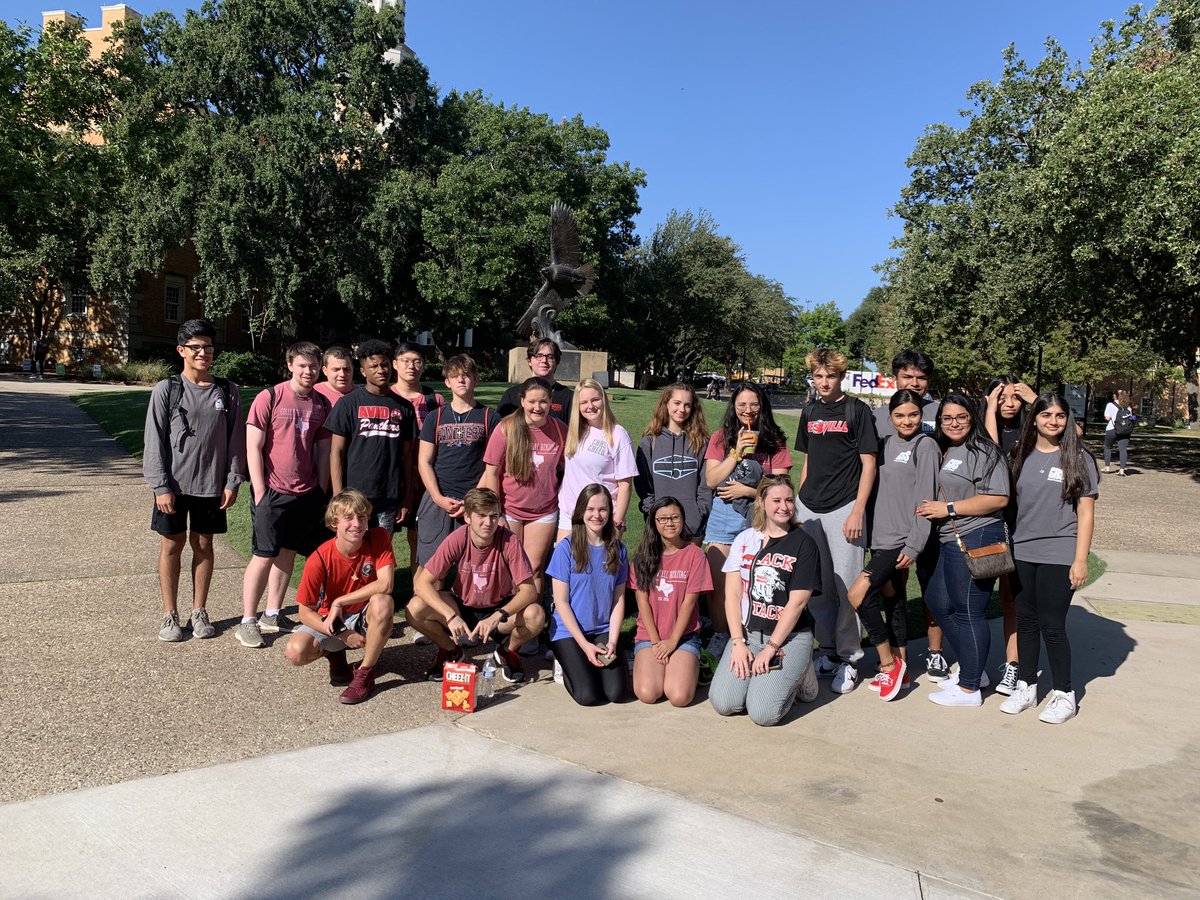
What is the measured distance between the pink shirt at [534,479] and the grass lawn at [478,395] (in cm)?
183

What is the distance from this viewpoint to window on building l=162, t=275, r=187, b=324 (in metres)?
42.2

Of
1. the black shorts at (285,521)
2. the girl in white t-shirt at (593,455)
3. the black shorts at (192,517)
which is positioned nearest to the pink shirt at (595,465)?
the girl in white t-shirt at (593,455)

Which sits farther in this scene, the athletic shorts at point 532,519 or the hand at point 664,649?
the athletic shorts at point 532,519

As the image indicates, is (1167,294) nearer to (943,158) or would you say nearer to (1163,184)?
(1163,184)

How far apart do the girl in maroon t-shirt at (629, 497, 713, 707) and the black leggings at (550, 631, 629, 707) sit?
91 millimetres

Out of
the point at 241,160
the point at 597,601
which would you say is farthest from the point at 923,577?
the point at 241,160

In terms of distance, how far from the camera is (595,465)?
212 inches

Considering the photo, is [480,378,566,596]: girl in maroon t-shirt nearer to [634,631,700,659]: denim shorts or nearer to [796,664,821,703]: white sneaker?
[634,631,700,659]: denim shorts

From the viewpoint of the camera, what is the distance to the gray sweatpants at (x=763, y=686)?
4.53m

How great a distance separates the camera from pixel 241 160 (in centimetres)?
3127

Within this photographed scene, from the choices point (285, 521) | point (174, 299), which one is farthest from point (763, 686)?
point (174, 299)

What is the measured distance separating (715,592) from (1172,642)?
3.52m

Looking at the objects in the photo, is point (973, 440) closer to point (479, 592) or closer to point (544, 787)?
point (479, 592)

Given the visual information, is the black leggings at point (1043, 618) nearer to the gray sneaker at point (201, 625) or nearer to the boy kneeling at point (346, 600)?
the boy kneeling at point (346, 600)
